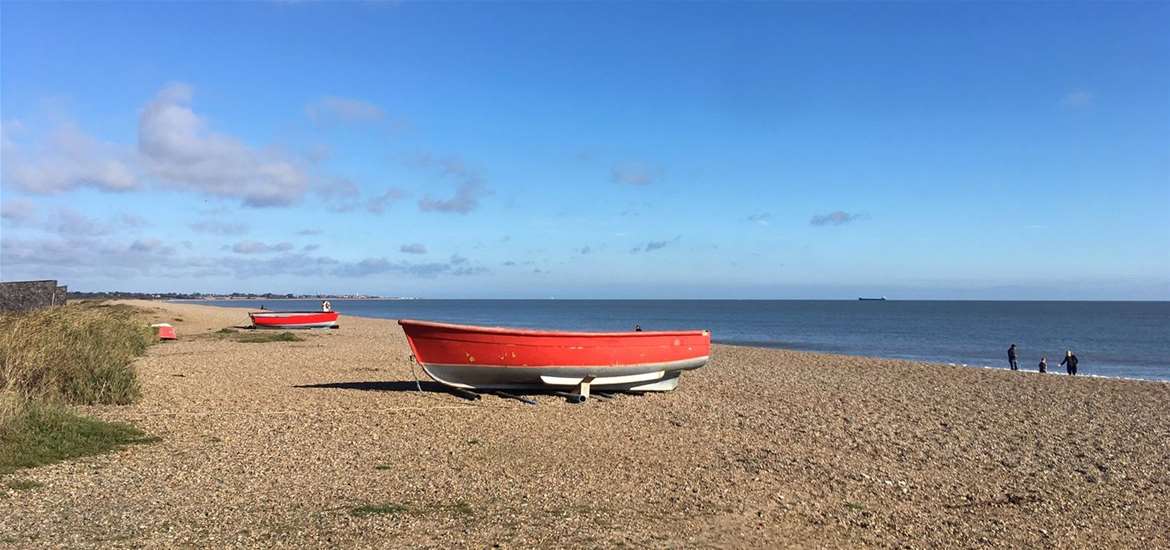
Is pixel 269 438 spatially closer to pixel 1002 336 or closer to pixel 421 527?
pixel 421 527

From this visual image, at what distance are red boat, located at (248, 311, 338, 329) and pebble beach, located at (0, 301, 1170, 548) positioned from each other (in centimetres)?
2260

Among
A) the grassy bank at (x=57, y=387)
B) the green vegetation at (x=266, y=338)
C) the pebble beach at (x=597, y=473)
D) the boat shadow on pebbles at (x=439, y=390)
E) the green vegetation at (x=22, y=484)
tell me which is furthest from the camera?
the green vegetation at (x=266, y=338)

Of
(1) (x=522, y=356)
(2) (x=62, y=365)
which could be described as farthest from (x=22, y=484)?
(1) (x=522, y=356)

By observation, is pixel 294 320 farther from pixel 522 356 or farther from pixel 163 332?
pixel 522 356

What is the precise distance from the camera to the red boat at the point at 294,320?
123 feet

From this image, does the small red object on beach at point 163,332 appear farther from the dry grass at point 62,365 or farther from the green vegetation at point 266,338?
the dry grass at point 62,365

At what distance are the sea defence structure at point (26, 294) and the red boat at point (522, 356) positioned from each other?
13.9 meters

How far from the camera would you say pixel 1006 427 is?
1254 centimetres

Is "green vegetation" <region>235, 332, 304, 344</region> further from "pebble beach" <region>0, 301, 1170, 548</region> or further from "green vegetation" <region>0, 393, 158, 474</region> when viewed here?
"green vegetation" <region>0, 393, 158, 474</region>

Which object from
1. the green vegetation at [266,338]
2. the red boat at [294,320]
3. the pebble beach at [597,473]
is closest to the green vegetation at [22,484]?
the pebble beach at [597,473]

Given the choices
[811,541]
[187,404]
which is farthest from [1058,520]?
[187,404]

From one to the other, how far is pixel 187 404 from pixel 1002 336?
60.8 metres

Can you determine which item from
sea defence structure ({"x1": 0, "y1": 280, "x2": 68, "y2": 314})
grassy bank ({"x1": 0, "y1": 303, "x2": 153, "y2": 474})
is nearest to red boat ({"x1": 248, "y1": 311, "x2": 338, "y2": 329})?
sea defence structure ({"x1": 0, "y1": 280, "x2": 68, "y2": 314})

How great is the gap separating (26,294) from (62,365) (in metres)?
13.5
